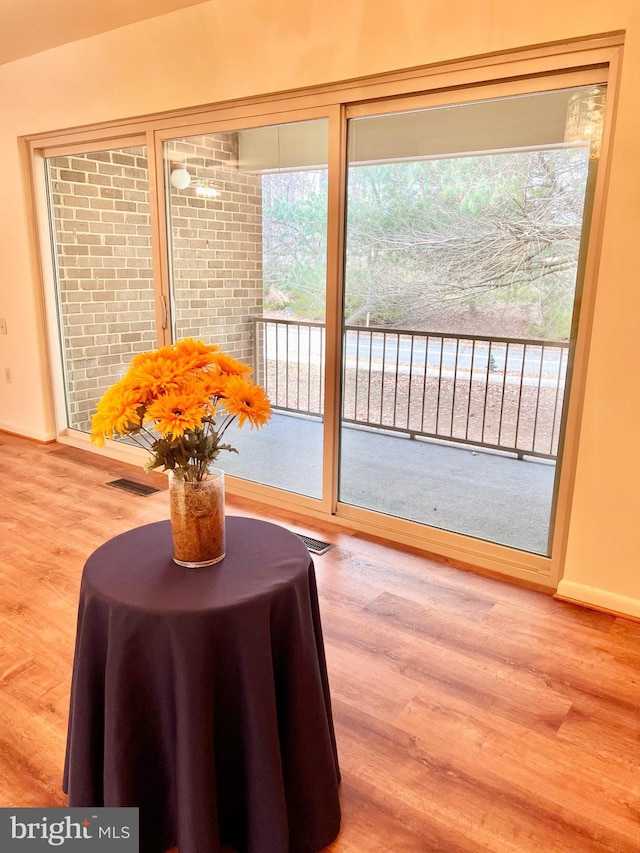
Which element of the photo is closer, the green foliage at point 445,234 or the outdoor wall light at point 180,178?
the green foliage at point 445,234

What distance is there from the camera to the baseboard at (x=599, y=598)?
95.8 inches

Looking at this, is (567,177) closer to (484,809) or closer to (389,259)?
(389,259)

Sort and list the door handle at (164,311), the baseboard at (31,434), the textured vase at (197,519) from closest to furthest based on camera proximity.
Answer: the textured vase at (197,519) < the door handle at (164,311) < the baseboard at (31,434)

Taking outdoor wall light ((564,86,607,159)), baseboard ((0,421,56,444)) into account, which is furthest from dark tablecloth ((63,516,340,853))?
baseboard ((0,421,56,444))

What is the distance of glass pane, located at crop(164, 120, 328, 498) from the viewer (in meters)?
3.21

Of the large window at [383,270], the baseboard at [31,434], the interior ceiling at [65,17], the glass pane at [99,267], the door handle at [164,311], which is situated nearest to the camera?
the large window at [383,270]

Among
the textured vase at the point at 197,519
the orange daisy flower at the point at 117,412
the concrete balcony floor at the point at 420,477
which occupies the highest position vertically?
the orange daisy flower at the point at 117,412

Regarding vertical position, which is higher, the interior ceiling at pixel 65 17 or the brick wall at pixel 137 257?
the interior ceiling at pixel 65 17

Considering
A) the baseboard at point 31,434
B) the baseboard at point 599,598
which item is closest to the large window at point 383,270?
the baseboard at point 599,598

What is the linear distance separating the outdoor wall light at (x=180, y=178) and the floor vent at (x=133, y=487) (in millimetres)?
1892

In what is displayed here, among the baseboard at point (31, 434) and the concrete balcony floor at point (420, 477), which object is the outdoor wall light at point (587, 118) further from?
the baseboard at point (31, 434)

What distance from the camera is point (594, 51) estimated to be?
7.18 ft

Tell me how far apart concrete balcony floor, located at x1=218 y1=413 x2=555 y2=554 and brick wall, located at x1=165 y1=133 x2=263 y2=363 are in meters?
0.69

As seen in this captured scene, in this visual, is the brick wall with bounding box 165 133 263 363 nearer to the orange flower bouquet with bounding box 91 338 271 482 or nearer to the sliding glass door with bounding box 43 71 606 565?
the sliding glass door with bounding box 43 71 606 565
